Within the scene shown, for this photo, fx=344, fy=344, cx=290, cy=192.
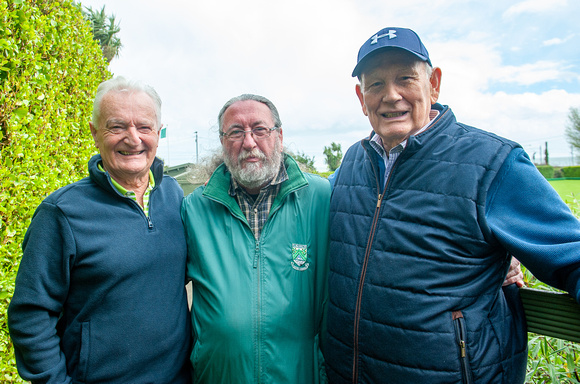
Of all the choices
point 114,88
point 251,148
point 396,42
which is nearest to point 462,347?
point 396,42

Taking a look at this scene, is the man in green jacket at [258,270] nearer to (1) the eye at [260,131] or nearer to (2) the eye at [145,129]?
(1) the eye at [260,131]

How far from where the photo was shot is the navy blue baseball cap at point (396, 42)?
1818mm

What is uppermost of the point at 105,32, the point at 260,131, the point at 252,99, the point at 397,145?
the point at 105,32

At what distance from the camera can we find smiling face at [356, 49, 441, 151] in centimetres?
185

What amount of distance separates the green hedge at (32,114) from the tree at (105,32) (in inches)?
478

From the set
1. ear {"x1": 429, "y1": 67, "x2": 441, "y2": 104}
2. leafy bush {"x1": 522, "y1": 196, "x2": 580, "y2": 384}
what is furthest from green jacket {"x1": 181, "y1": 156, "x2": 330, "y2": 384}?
leafy bush {"x1": 522, "y1": 196, "x2": 580, "y2": 384}

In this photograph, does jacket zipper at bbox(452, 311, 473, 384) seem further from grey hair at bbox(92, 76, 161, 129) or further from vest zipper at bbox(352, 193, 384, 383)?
grey hair at bbox(92, 76, 161, 129)

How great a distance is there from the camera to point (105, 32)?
14164mm

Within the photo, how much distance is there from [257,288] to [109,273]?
81 cm

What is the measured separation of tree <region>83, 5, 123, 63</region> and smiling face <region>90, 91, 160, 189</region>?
1443 centimetres

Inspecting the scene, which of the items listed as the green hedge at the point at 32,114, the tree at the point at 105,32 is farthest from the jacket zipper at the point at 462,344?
the tree at the point at 105,32

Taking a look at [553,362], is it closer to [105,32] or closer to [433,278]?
[433,278]

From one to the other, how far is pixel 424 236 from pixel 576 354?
173cm

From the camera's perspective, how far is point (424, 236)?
161 cm
